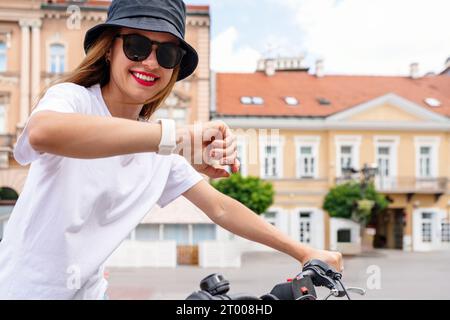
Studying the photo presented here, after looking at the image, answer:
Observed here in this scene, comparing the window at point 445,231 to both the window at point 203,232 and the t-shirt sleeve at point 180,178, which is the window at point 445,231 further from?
the t-shirt sleeve at point 180,178

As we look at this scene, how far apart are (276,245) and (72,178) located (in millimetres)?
433

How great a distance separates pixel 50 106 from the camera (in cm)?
80

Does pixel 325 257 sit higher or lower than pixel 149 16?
lower

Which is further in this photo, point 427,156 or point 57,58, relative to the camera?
point 427,156

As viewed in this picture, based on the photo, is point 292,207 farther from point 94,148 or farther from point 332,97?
point 94,148

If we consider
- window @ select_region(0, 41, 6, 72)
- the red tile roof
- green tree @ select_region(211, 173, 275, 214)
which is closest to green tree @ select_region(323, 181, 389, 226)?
the red tile roof

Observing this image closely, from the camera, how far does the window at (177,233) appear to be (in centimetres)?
1422

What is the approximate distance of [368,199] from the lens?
52.2ft

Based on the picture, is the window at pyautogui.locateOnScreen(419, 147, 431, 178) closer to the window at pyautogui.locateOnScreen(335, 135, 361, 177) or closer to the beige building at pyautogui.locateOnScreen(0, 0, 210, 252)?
the window at pyautogui.locateOnScreen(335, 135, 361, 177)

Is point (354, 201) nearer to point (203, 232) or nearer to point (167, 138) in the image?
point (203, 232)

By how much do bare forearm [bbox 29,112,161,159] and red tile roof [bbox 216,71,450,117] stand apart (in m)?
16.1

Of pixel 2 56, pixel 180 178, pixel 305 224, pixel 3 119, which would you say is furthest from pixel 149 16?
pixel 305 224

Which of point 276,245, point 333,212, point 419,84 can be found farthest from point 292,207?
point 276,245

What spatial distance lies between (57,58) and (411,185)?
10948 millimetres
